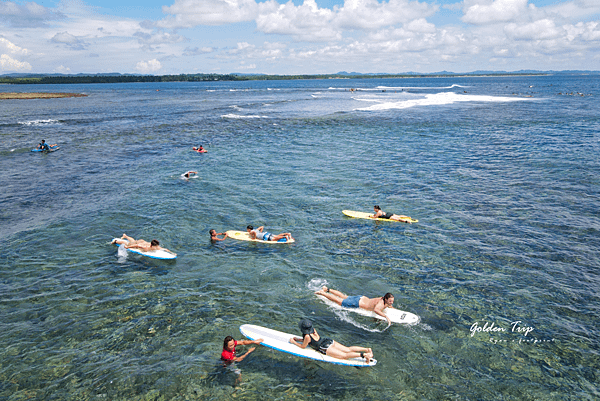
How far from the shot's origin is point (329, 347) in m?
12.3

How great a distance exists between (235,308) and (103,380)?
213 inches

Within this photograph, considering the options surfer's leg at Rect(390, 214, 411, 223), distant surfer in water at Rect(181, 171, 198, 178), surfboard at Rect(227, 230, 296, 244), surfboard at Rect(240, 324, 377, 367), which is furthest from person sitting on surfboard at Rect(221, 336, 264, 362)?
distant surfer in water at Rect(181, 171, 198, 178)

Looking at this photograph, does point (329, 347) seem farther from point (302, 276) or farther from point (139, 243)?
point (139, 243)

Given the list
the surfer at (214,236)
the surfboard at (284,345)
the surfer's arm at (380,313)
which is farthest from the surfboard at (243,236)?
the surfer's arm at (380,313)

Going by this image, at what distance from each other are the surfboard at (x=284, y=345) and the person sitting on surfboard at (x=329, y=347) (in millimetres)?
129

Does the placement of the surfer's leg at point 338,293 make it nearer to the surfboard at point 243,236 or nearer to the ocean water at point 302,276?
the ocean water at point 302,276

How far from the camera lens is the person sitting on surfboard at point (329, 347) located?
12.2 metres

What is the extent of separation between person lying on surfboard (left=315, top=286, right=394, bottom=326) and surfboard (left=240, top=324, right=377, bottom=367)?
253 centimetres

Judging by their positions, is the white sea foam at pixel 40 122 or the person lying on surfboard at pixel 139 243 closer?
the person lying on surfboard at pixel 139 243

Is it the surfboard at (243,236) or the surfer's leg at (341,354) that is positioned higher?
the surfboard at (243,236)

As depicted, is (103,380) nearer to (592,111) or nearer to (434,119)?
(434,119)

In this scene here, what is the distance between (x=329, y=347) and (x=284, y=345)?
1699mm

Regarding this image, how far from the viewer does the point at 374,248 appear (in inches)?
792

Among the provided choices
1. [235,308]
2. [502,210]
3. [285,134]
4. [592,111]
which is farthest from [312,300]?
[592,111]
